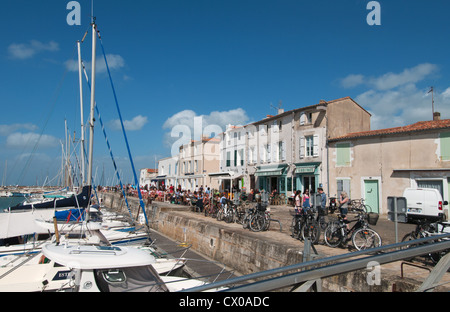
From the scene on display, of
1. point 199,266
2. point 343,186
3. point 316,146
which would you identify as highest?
point 316,146

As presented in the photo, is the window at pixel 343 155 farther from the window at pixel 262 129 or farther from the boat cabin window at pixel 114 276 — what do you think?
the boat cabin window at pixel 114 276

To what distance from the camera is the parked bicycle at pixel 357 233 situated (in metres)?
7.97

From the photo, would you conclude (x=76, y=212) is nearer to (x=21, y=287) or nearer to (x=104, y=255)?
(x=21, y=287)

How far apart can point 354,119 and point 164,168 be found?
109 ft

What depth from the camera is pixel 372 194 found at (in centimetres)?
1791

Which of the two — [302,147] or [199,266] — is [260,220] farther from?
[302,147]

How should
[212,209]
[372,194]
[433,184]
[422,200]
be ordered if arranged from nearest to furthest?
[422,200], [433,184], [212,209], [372,194]

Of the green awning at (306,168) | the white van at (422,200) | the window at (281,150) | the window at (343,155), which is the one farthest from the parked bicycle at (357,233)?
the window at (281,150)

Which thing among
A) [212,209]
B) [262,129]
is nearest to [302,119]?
[262,129]

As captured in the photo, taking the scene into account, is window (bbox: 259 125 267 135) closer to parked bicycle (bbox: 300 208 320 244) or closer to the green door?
the green door

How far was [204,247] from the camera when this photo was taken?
13500 mm

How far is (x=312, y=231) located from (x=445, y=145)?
10029mm

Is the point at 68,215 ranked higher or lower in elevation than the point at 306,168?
lower

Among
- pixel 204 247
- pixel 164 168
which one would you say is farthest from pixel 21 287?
pixel 164 168
